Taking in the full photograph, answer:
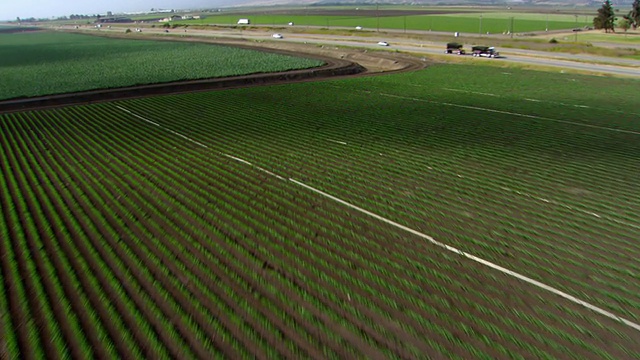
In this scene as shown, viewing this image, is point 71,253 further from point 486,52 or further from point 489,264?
point 486,52

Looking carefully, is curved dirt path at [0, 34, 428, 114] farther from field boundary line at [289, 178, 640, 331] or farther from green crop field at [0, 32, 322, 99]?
field boundary line at [289, 178, 640, 331]

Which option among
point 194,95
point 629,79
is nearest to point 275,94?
point 194,95

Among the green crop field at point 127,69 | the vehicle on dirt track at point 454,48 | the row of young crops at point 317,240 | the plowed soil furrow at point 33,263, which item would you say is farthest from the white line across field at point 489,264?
the vehicle on dirt track at point 454,48

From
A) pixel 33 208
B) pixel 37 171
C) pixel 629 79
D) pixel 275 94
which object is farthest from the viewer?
pixel 629 79

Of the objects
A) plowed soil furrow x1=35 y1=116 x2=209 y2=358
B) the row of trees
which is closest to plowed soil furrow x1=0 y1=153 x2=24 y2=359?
plowed soil furrow x1=35 y1=116 x2=209 y2=358

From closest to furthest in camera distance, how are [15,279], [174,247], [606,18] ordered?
1. [15,279]
2. [174,247]
3. [606,18]

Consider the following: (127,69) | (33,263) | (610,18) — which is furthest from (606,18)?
(33,263)

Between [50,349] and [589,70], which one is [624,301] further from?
[589,70]

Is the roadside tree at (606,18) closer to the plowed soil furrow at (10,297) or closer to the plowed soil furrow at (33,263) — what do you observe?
the plowed soil furrow at (33,263)
